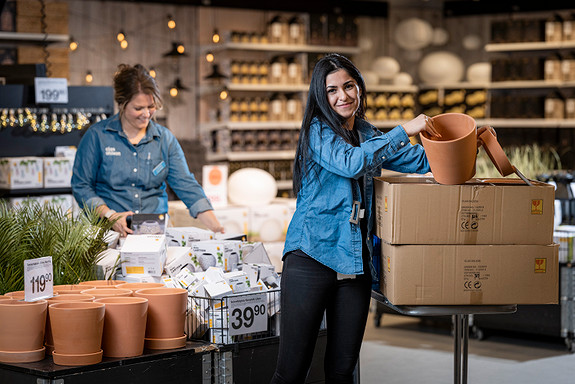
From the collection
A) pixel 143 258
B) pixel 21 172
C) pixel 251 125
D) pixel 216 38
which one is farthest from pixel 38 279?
pixel 216 38

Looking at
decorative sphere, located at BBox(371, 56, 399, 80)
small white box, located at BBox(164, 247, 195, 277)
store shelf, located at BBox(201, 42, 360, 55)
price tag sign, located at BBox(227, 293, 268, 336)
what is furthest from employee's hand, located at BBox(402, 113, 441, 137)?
decorative sphere, located at BBox(371, 56, 399, 80)

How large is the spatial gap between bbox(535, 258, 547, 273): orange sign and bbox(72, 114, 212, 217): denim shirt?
191cm

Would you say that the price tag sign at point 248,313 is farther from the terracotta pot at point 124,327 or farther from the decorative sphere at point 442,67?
the decorative sphere at point 442,67

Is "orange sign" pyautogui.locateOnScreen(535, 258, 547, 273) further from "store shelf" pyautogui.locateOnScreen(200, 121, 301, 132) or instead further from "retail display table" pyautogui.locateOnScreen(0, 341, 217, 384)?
"store shelf" pyautogui.locateOnScreen(200, 121, 301, 132)

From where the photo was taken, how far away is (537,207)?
2789 mm

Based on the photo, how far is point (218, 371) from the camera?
9.72 ft

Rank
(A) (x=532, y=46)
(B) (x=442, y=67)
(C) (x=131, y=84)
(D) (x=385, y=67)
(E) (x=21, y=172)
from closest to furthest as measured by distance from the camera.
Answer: (C) (x=131, y=84)
(E) (x=21, y=172)
(A) (x=532, y=46)
(D) (x=385, y=67)
(B) (x=442, y=67)

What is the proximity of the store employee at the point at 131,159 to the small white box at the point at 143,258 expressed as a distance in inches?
33.0

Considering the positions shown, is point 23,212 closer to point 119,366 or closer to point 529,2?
point 119,366

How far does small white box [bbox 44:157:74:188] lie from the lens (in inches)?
217

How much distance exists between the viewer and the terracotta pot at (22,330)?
8.57 ft

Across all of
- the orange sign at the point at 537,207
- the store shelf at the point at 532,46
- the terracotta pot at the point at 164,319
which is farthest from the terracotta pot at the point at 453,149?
the store shelf at the point at 532,46

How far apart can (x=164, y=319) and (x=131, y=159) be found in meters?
1.52

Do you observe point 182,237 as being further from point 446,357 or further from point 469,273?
point 446,357
